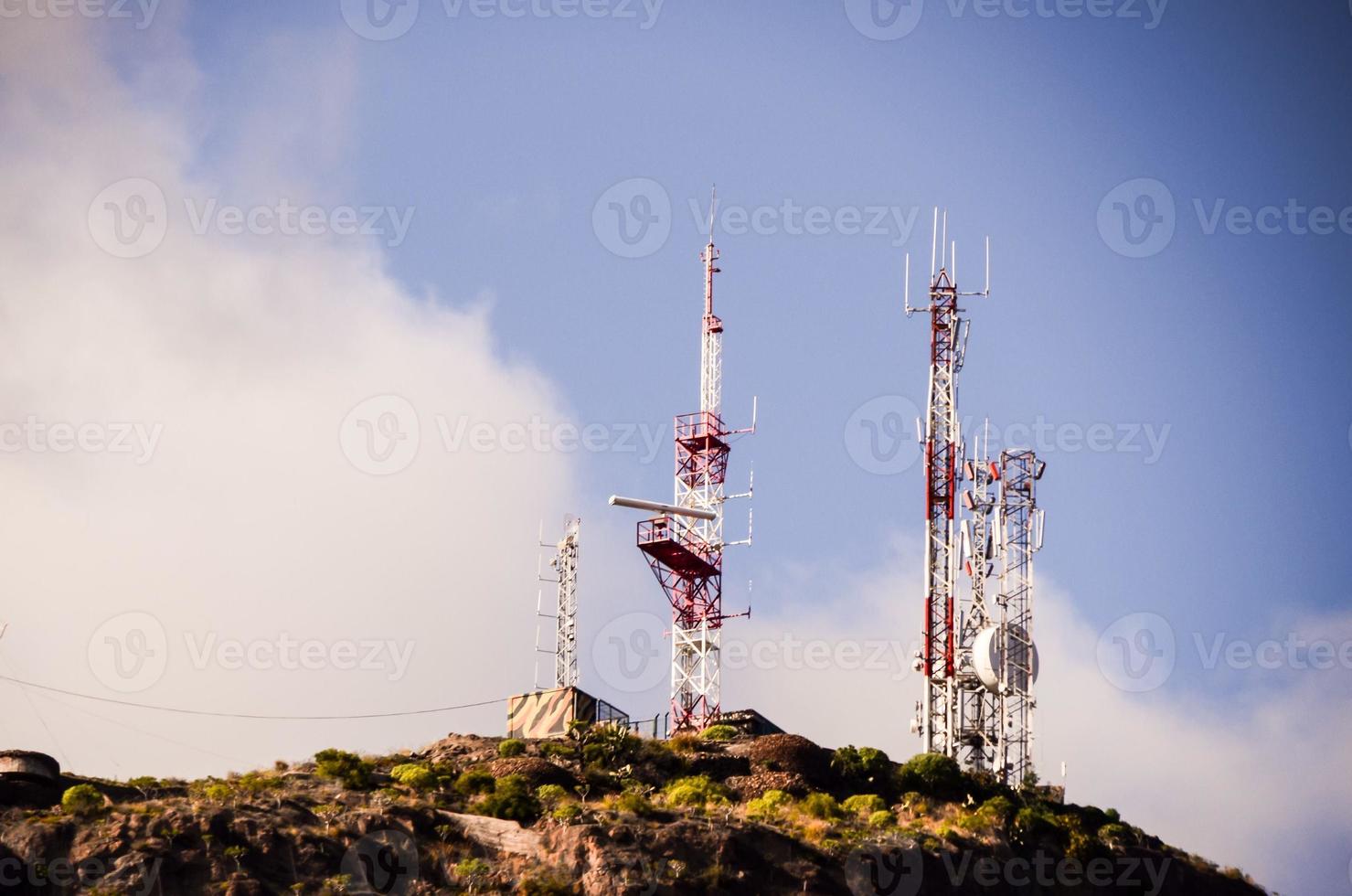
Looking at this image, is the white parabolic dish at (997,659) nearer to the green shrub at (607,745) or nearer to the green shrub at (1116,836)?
the green shrub at (1116,836)

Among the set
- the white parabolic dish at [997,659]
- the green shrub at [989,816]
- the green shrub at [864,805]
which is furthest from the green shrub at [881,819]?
the white parabolic dish at [997,659]

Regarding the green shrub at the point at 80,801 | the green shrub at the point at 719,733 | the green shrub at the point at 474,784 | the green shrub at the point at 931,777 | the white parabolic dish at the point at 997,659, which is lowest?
the green shrub at the point at 80,801

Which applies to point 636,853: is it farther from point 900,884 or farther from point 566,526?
point 566,526

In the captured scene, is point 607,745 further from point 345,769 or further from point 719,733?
point 345,769

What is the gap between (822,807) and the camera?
78500mm

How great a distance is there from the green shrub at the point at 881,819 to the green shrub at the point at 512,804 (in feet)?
43.1

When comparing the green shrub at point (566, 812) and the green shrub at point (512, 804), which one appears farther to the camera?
the green shrub at point (512, 804)

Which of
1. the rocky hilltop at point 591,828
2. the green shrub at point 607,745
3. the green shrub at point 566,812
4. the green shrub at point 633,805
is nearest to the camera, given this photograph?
the rocky hilltop at point 591,828

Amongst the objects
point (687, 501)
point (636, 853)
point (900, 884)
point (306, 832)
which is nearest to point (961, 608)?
point (687, 501)

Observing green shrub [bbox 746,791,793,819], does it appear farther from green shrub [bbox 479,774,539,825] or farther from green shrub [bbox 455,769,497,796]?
green shrub [bbox 455,769,497,796]

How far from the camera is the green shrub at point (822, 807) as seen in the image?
256ft

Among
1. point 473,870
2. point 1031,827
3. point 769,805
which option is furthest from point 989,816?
point 473,870

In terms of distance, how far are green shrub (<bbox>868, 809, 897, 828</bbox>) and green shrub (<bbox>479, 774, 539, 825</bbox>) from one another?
13124 millimetres

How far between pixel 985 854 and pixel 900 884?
16.8 feet
